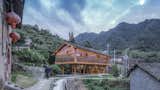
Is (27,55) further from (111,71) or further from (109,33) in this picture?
(109,33)

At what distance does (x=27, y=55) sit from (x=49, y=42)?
18.1 m

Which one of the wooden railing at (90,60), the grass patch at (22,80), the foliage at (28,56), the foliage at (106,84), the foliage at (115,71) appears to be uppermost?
the foliage at (28,56)

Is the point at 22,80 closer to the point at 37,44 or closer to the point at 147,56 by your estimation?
the point at 37,44

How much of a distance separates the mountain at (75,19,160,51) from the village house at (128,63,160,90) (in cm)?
3620

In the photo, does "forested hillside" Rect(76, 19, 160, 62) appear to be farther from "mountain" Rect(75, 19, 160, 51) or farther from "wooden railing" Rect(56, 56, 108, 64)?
"wooden railing" Rect(56, 56, 108, 64)

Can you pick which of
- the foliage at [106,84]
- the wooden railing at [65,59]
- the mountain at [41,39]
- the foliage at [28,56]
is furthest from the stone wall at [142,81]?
the mountain at [41,39]

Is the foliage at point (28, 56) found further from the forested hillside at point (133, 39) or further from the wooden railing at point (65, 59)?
the forested hillside at point (133, 39)

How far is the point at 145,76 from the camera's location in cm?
2538

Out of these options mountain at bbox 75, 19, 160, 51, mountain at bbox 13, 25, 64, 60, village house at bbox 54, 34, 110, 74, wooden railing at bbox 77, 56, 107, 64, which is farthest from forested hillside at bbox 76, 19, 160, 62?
wooden railing at bbox 77, 56, 107, 64

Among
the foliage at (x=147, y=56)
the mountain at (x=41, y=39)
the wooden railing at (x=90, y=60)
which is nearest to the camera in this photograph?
the wooden railing at (x=90, y=60)

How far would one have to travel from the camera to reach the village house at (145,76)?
927 inches

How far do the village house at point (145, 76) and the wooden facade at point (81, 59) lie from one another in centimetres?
1306

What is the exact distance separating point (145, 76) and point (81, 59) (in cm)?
1653

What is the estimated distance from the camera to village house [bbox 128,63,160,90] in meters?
23.5
